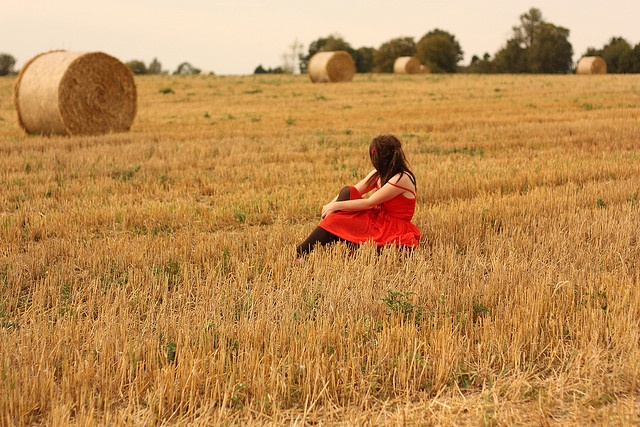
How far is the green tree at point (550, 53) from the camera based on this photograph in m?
73.4

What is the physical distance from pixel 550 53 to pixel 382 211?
72998 mm

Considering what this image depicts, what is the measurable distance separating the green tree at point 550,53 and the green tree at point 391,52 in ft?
47.2

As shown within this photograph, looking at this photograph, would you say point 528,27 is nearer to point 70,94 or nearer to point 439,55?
point 439,55

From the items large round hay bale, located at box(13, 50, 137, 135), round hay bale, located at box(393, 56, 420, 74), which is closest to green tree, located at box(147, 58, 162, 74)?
round hay bale, located at box(393, 56, 420, 74)

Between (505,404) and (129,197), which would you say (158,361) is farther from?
(129,197)

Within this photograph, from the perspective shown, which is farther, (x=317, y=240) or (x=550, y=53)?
(x=550, y=53)

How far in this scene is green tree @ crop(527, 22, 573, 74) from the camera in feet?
241

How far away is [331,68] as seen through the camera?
39.0m

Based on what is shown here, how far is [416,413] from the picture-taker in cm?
344

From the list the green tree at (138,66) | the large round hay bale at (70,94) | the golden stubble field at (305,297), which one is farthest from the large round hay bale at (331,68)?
the green tree at (138,66)

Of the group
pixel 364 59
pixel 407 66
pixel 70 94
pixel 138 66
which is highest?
pixel 364 59

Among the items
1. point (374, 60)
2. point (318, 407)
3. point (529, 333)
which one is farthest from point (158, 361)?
point (374, 60)

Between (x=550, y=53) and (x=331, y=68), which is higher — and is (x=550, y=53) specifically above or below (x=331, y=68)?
above

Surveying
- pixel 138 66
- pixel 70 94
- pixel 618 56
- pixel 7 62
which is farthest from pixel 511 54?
pixel 70 94
